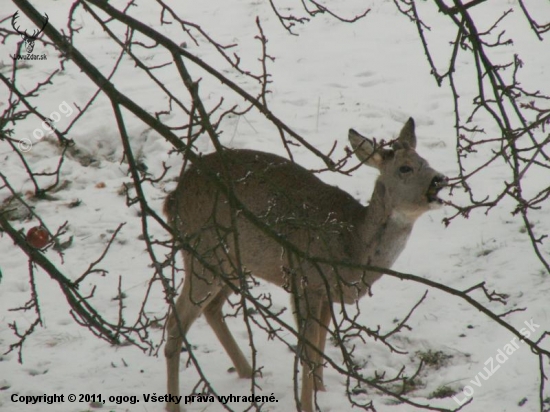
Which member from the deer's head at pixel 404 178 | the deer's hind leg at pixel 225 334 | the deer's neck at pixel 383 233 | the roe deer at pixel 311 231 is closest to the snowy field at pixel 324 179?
the deer's hind leg at pixel 225 334

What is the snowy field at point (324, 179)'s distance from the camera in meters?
5.50

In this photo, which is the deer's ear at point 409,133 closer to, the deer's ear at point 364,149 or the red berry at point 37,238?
the deer's ear at point 364,149

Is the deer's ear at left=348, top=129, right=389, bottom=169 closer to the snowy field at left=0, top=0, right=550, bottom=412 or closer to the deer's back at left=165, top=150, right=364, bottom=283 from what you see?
the deer's back at left=165, top=150, right=364, bottom=283

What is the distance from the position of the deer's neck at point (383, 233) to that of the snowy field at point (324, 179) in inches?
26.2

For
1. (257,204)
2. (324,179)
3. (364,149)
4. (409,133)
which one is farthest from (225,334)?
(324,179)

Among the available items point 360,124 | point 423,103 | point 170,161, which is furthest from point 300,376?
point 423,103

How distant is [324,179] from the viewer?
830 centimetres

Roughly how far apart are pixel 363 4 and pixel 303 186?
26.1 feet

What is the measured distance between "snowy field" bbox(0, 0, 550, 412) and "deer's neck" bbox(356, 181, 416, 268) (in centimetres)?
66

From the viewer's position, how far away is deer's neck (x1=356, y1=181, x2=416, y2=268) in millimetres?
5641

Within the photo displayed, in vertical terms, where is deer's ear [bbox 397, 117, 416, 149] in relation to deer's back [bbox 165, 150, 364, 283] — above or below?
above

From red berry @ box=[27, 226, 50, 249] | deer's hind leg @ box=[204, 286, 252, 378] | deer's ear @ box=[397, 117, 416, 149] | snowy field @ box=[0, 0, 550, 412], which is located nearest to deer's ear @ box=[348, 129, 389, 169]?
deer's ear @ box=[397, 117, 416, 149]

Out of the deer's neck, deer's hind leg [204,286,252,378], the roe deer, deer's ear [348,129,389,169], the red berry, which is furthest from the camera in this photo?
deer's hind leg [204,286,252,378]

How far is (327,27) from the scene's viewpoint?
1245 cm
